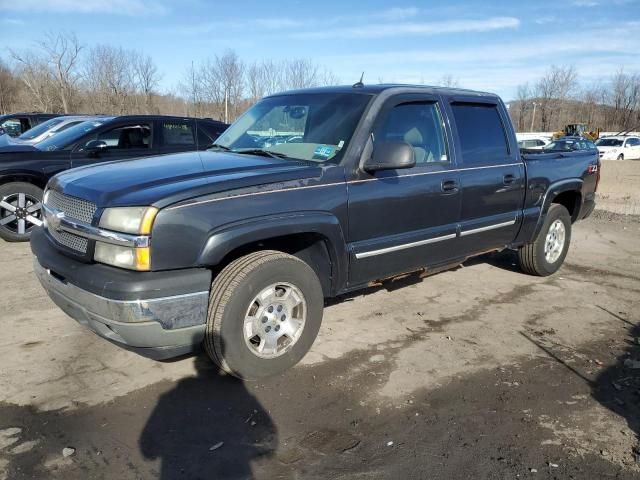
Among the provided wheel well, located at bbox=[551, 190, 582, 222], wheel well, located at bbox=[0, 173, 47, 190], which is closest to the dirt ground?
wheel well, located at bbox=[551, 190, 582, 222]

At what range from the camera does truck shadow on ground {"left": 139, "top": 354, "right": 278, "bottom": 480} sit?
8.52 ft

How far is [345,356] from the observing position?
3859 mm

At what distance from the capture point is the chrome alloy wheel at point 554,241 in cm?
590

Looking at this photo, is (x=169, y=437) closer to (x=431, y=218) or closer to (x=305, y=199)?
(x=305, y=199)

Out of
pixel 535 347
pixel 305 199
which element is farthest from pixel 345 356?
pixel 535 347

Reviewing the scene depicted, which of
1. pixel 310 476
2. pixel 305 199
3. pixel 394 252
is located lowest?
pixel 310 476

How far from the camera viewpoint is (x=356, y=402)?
10.6 ft

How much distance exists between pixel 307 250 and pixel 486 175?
77.7 inches

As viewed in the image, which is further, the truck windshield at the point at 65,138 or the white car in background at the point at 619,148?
the white car in background at the point at 619,148

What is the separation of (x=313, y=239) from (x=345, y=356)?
0.95 meters

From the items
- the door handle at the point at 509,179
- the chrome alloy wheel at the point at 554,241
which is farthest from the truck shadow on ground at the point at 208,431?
the chrome alloy wheel at the point at 554,241

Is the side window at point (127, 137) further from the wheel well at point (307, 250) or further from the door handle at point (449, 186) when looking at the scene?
the door handle at point (449, 186)

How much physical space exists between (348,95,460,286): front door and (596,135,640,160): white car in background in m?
29.7

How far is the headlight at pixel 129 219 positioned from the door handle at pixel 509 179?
11.0 feet
